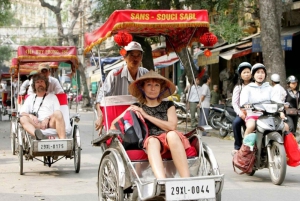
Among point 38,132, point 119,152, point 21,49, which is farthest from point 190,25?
point 21,49

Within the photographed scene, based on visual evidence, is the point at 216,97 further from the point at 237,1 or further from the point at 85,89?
the point at 85,89

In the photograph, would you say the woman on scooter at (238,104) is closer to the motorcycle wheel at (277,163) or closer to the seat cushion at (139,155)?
the motorcycle wheel at (277,163)

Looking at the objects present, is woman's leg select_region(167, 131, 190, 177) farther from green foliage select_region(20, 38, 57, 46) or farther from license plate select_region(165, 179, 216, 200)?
green foliage select_region(20, 38, 57, 46)

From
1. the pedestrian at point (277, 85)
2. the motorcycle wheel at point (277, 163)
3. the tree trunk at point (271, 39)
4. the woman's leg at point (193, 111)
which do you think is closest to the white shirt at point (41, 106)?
the motorcycle wheel at point (277, 163)

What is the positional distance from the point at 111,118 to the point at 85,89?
3192cm

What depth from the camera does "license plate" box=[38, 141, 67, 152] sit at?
9.91 m

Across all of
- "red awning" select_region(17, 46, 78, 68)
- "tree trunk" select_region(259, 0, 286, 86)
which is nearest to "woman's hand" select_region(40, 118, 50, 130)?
"red awning" select_region(17, 46, 78, 68)

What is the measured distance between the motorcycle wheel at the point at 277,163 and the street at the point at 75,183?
0.43 feet

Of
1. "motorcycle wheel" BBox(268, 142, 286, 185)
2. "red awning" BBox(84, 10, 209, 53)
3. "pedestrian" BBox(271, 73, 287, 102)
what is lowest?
"motorcycle wheel" BBox(268, 142, 286, 185)

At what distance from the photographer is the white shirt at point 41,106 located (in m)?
10.7

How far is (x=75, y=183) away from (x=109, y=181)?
293cm

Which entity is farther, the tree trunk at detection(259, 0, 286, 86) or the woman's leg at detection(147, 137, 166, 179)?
the tree trunk at detection(259, 0, 286, 86)

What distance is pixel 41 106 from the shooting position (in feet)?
35.2

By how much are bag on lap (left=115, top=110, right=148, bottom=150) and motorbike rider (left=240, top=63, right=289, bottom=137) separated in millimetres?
2877
